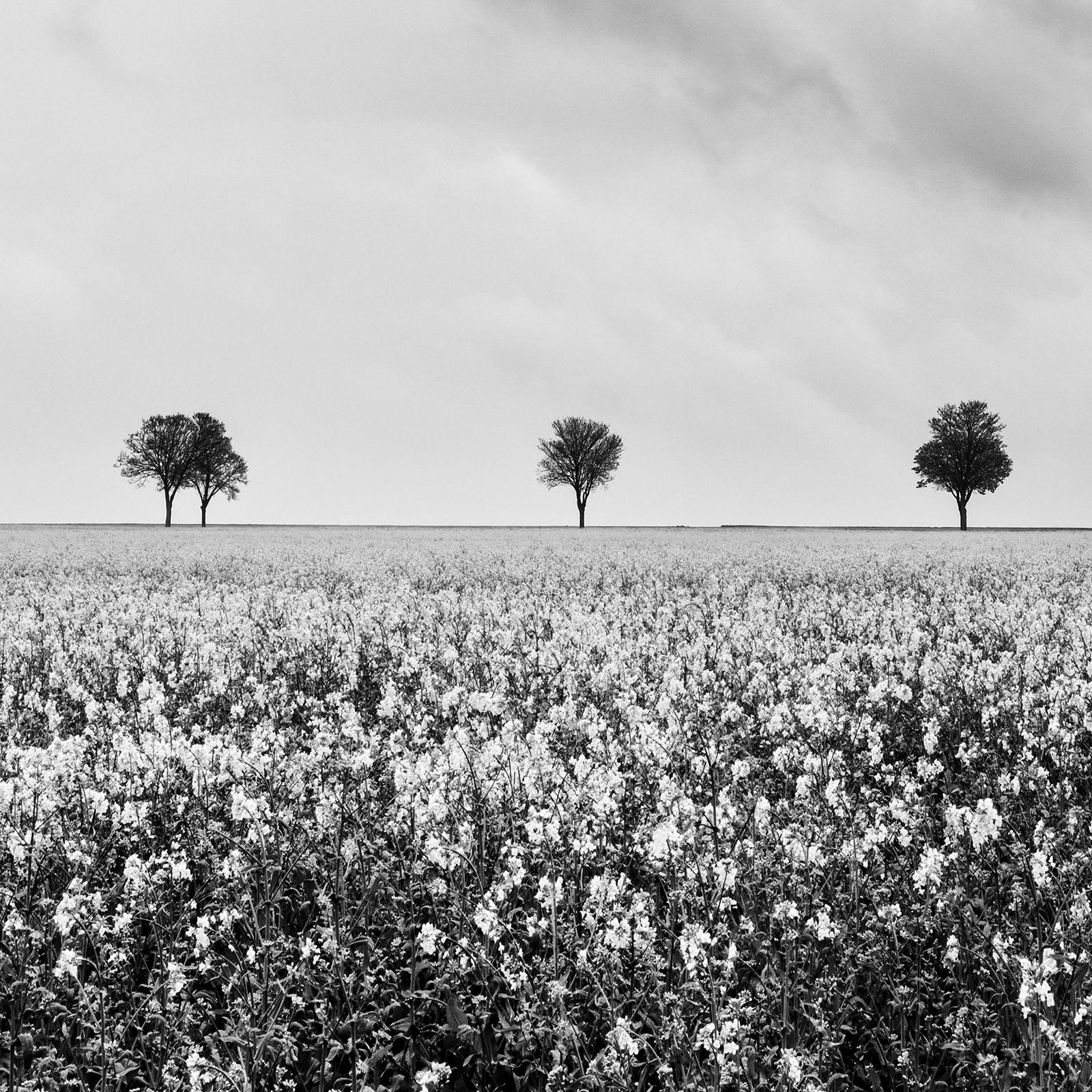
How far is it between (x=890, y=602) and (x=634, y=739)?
8.28 m

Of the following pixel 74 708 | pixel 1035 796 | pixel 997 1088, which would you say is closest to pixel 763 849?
pixel 997 1088

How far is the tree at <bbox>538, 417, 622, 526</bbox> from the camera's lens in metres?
92.1

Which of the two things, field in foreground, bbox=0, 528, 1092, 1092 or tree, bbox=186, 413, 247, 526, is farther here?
tree, bbox=186, 413, 247, 526

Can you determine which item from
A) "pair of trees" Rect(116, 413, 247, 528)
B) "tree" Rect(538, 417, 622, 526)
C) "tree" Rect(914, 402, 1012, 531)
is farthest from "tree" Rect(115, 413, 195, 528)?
"tree" Rect(914, 402, 1012, 531)

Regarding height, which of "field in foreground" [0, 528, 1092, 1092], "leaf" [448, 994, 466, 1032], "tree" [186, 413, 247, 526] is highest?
"tree" [186, 413, 247, 526]

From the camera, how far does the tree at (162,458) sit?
3501 inches

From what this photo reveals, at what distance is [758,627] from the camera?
9195 millimetres

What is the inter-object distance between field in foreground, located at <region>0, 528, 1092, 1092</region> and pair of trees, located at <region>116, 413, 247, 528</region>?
8972 cm

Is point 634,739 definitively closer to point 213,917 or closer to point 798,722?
point 798,722

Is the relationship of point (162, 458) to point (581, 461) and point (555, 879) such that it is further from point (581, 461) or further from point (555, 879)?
point (555, 879)

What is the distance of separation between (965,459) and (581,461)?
37939mm

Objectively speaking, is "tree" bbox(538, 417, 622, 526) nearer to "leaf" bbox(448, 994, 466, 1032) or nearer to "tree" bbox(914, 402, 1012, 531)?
"tree" bbox(914, 402, 1012, 531)

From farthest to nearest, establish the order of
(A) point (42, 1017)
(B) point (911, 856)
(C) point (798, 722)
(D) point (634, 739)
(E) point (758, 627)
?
1. (E) point (758, 627)
2. (C) point (798, 722)
3. (D) point (634, 739)
4. (B) point (911, 856)
5. (A) point (42, 1017)

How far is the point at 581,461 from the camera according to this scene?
9250cm
